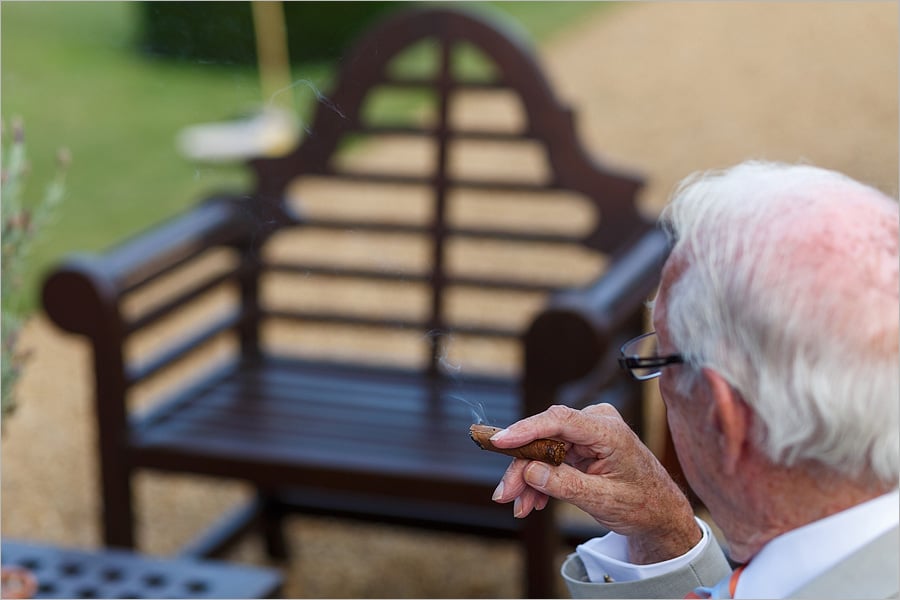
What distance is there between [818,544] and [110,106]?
9306mm

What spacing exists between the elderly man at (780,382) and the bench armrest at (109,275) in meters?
2.02

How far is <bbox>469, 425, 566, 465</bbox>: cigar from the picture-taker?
4.15ft

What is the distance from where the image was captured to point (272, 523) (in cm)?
388

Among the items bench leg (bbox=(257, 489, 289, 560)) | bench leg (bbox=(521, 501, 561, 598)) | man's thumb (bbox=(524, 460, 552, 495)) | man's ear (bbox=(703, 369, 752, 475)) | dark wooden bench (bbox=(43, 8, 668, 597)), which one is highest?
man's ear (bbox=(703, 369, 752, 475))

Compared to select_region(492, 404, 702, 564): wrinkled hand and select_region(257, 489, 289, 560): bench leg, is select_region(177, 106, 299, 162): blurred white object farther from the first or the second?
select_region(492, 404, 702, 564): wrinkled hand

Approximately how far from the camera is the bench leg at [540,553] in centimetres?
290

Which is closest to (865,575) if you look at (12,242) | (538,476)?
(538,476)

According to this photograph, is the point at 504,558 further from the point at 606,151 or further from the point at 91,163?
the point at 91,163

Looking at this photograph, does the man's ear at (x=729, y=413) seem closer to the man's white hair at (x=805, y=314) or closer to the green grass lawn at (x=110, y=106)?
the man's white hair at (x=805, y=314)

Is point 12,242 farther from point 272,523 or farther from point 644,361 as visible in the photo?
point 272,523

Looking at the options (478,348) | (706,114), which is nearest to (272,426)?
(478,348)

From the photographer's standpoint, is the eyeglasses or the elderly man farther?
the eyeglasses

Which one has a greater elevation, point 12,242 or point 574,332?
point 12,242

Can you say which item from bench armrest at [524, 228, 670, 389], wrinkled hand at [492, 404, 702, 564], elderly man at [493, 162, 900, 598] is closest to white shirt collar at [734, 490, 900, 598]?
elderly man at [493, 162, 900, 598]
